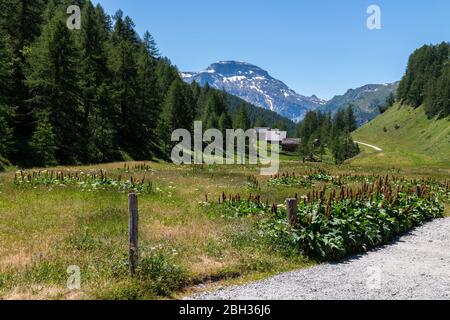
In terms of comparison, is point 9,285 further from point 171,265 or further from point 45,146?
point 45,146

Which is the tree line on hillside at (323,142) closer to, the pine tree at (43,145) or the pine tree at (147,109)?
the pine tree at (147,109)

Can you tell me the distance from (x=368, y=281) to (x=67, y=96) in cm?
4487

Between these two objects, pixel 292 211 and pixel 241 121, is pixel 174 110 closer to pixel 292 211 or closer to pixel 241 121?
pixel 241 121

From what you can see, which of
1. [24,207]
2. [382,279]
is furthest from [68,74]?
[382,279]

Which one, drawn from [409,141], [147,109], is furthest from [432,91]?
[147,109]

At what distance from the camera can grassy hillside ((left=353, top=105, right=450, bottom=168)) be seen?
8212 centimetres

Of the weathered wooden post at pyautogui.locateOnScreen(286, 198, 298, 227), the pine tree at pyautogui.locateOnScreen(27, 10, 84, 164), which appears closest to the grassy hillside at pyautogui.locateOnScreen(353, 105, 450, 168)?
the pine tree at pyautogui.locateOnScreen(27, 10, 84, 164)

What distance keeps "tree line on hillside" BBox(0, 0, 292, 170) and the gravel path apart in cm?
3548

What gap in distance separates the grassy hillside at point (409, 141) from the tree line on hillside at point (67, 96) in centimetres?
4310

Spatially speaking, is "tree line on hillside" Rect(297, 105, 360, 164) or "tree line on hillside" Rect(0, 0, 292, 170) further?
"tree line on hillside" Rect(297, 105, 360, 164)

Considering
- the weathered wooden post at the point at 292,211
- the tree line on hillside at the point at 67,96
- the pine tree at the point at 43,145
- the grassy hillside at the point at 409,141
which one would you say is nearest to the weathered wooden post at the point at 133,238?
the weathered wooden post at the point at 292,211

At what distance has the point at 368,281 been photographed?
36.4 feet

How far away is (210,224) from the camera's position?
16312 millimetres

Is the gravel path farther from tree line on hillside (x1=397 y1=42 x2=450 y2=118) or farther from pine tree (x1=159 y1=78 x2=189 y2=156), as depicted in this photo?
tree line on hillside (x1=397 y1=42 x2=450 y2=118)
